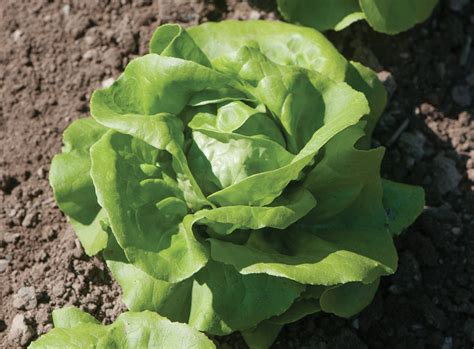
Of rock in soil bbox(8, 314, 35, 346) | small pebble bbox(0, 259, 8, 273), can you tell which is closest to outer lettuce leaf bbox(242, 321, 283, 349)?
rock in soil bbox(8, 314, 35, 346)

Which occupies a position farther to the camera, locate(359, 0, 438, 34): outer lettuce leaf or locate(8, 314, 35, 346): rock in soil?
locate(359, 0, 438, 34): outer lettuce leaf

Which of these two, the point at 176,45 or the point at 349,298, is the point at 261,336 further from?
the point at 176,45

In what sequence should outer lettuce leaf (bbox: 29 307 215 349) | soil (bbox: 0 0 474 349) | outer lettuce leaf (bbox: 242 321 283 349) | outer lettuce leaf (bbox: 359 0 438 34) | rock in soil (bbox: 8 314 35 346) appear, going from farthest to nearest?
1. outer lettuce leaf (bbox: 359 0 438 34)
2. soil (bbox: 0 0 474 349)
3. rock in soil (bbox: 8 314 35 346)
4. outer lettuce leaf (bbox: 242 321 283 349)
5. outer lettuce leaf (bbox: 29 307 215 349)

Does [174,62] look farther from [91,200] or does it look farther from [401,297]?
[401,297]

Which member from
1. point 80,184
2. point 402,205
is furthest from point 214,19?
point 402,205

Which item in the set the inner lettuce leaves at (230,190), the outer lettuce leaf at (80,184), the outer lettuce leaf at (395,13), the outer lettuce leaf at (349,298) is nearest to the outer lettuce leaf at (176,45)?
the inner lettuce leaves at (230,190)

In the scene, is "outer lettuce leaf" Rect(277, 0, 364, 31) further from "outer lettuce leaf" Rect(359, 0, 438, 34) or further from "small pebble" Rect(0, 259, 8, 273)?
"small pebble" Rect(0, 259, 8, 273)
